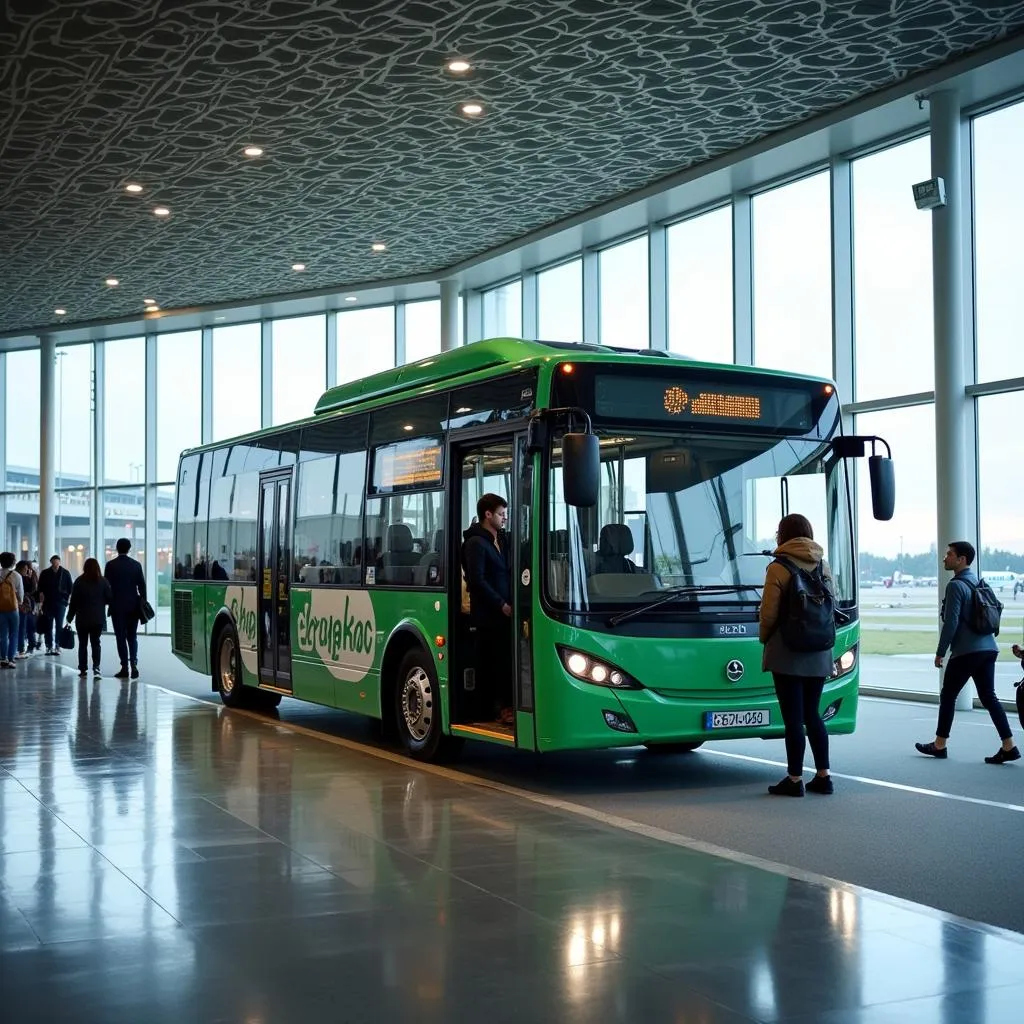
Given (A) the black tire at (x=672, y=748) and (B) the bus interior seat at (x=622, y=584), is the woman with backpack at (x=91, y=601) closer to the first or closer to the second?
(A) the black tire at (x=672, y=748)

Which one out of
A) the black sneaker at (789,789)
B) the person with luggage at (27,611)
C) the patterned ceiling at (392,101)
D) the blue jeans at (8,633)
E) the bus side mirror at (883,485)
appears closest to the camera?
the black sneaker at (789,789)

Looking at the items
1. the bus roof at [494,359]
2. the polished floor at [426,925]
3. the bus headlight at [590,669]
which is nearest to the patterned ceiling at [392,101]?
the bus roof at [494,359]

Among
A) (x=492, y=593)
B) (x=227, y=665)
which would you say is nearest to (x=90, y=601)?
(x=227, y=665)

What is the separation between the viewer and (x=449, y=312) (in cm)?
2386

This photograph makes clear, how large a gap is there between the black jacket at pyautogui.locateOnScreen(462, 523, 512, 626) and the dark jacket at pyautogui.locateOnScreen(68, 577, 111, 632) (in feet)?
36.4

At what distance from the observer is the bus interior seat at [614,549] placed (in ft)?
28.2

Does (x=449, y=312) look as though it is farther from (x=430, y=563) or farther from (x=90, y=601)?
(x=430, y=563)

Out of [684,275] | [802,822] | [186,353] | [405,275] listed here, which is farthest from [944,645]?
[186,353]

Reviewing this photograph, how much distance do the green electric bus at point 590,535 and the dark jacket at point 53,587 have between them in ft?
42.3

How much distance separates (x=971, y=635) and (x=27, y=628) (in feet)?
60.7

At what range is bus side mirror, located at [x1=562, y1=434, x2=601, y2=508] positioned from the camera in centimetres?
791

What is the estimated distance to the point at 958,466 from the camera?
47.3ft

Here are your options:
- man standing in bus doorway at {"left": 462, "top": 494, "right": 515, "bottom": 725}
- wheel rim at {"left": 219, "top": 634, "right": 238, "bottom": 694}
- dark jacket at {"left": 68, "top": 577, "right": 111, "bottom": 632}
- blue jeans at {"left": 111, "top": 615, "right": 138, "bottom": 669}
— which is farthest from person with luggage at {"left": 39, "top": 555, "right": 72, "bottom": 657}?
man standing in bus doorway at {"left": 462, "top": 494, "right": 515, "bottom": 725}

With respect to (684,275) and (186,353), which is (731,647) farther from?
(186,353)
